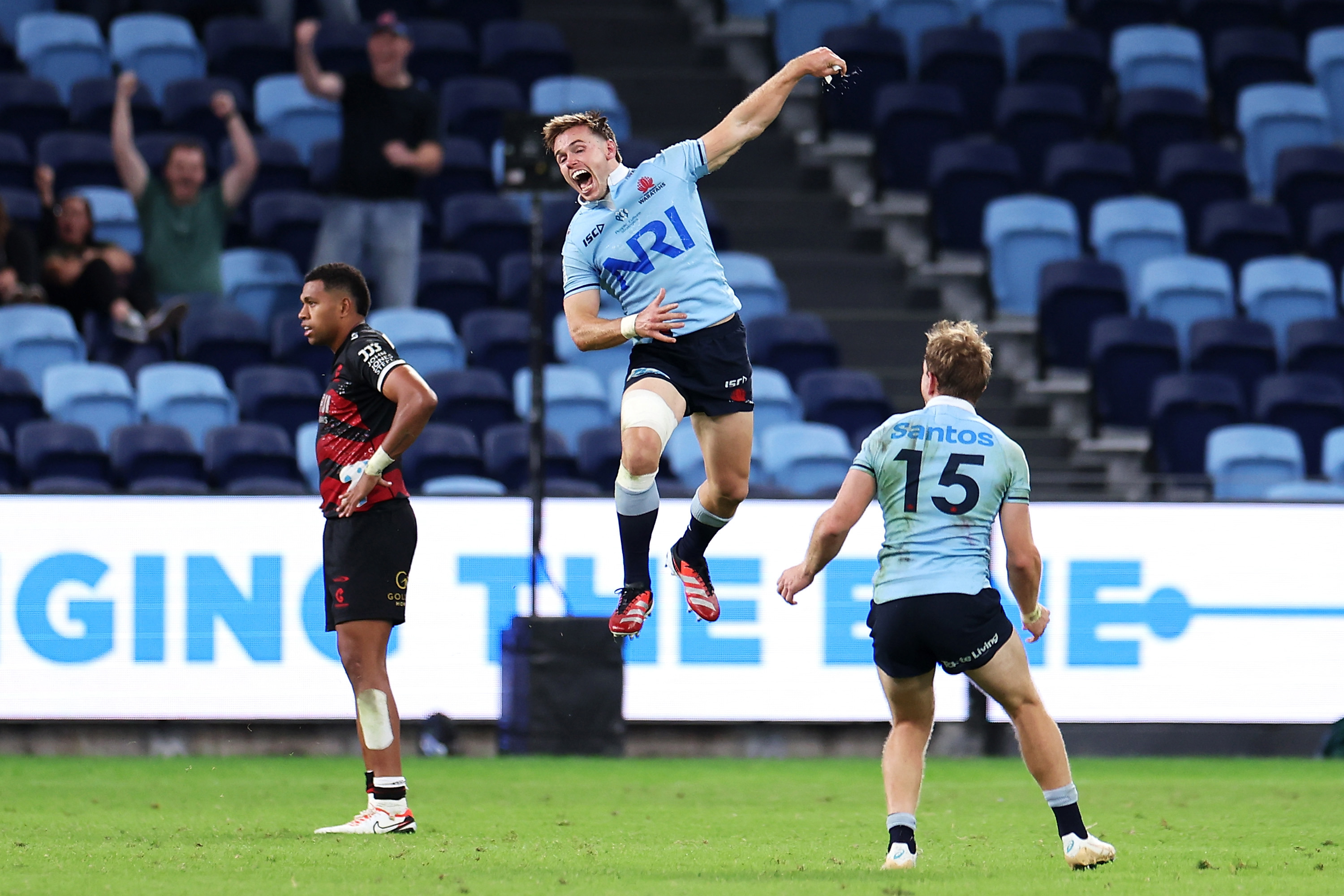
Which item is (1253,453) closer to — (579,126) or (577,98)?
(577,98)

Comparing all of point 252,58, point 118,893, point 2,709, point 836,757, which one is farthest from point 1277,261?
point 118,893

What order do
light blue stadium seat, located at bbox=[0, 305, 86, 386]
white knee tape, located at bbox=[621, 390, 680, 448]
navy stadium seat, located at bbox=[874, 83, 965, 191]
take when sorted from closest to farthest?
white knee tape, located at bbox=[621, 390, 680, 448], light blue stadium seat, located at bbox=[0, 305, 86, 386], navy stadium seat, located at bbox=[874, 83, 965, 191]

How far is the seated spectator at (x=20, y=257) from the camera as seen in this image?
13703 mm

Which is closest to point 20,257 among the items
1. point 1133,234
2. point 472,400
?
point 472,400

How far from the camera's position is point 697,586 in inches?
311

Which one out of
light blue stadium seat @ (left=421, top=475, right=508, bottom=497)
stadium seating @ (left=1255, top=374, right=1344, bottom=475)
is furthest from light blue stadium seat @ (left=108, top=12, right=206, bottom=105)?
stadium seating @ (left=1255, top=374, right=1344, bottom=475)

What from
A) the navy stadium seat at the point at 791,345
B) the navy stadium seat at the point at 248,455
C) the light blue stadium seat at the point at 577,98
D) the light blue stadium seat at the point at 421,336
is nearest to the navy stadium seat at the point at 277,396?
the navy stadium seat at the point at 248,455

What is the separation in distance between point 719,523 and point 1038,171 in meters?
9.64

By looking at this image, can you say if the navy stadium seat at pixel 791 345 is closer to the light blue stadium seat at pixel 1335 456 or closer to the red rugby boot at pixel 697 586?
the light blue stadium seat at pixel 1335 456

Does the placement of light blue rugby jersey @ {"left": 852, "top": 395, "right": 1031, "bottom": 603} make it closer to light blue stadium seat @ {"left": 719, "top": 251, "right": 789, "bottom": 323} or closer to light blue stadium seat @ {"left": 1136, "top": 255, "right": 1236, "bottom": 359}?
light blue stadium seat @ {"left": 719, "top": 251, "right": 789, "bottom": 323}

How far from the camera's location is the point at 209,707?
39.3 ft

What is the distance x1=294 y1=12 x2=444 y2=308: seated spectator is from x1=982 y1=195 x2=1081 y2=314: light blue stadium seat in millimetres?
4558

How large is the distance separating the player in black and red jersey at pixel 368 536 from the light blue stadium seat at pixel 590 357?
5.90 metres

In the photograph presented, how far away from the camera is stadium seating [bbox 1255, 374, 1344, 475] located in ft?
47.2
